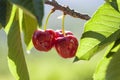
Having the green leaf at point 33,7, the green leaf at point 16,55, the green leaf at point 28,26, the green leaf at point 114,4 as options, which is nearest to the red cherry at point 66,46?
the green leaf at point 28,26

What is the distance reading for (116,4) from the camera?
4.29 ft

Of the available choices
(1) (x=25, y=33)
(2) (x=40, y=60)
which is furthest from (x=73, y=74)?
(1) (x=25, y=33)

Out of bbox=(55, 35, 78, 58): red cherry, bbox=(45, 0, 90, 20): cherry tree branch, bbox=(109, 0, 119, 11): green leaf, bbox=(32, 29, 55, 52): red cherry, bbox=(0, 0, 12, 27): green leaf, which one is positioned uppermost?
bbox=(0, 0, 12, 27): green leaf

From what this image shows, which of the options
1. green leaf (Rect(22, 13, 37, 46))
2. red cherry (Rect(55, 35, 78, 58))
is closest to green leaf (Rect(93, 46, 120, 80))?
green leaf (Rect(22, 13, 37, 46))

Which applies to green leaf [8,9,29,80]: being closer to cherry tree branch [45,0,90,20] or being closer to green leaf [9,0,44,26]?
cherry tree branch [45,0,90,20]

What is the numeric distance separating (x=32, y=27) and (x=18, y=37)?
10 cm

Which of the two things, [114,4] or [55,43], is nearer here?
[114,4]

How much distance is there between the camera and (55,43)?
180cm

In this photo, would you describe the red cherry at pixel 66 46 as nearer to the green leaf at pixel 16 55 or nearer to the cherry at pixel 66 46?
the cherry at pixel 66 46

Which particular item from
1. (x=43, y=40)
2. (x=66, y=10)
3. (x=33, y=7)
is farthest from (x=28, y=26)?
(x=33, y=7)

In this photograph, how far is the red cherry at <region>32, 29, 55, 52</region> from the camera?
1745 millimetres

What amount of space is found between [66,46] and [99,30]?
0.46 metres

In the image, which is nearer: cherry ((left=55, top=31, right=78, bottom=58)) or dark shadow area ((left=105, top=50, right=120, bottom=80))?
dark shadow area ((left=105, top=50, right=120, bottom=80))

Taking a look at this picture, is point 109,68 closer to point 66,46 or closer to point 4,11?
point 4,11
